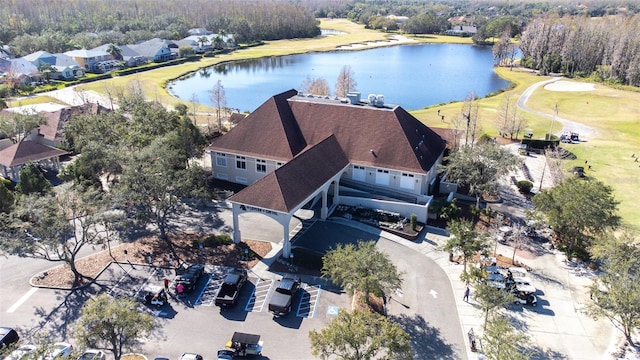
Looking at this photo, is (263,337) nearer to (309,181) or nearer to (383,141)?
(309,181)

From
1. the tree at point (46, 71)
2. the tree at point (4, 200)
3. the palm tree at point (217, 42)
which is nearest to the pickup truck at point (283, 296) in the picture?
the tree at point (4, 200)

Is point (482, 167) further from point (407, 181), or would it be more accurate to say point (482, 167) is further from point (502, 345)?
point (502, 345)

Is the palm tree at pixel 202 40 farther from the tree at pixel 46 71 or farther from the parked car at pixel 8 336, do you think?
the parked car at pixel 8 336

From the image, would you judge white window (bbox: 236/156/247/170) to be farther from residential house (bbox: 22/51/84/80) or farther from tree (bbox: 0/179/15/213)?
residential house (bbox: 22/51/84/80)

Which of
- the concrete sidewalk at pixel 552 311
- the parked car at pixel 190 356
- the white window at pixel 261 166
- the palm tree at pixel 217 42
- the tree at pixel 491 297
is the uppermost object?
the palm tree at pixel 217 42

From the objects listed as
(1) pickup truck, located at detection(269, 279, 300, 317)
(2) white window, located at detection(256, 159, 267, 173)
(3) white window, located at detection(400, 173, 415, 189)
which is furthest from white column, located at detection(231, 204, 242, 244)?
(3) white window, located at detection(400, 173, 415, 189)

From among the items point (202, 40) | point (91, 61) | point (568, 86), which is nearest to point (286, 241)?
point (568, 86)
